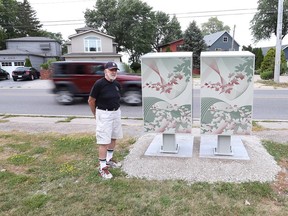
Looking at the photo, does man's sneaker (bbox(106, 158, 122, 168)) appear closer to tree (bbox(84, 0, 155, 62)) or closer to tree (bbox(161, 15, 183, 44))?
tree (bbox(84, 0, 155, 62))

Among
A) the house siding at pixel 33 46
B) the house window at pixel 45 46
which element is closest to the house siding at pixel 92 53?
the house siding at pixel 33 46

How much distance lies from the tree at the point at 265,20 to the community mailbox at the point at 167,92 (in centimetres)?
4177

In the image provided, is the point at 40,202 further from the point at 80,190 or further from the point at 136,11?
the point at 136,11

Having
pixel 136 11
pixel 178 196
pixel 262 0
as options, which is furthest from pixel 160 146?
pixel 262 0

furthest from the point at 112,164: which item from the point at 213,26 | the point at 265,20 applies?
the point at 213,26

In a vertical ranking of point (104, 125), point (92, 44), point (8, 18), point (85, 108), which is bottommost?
point (85, 108)

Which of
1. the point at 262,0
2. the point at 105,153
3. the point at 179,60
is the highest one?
the point at 262,0

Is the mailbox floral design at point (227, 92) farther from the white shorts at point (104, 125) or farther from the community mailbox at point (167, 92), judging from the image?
the white shorts at point (104, 125)

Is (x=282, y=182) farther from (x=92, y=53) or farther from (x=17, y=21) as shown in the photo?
(x=17, y=21)

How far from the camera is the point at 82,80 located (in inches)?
422

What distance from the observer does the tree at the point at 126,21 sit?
4031 centimetres

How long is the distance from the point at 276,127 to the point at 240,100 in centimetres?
327

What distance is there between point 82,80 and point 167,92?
709cm

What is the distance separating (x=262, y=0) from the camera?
4025cm
